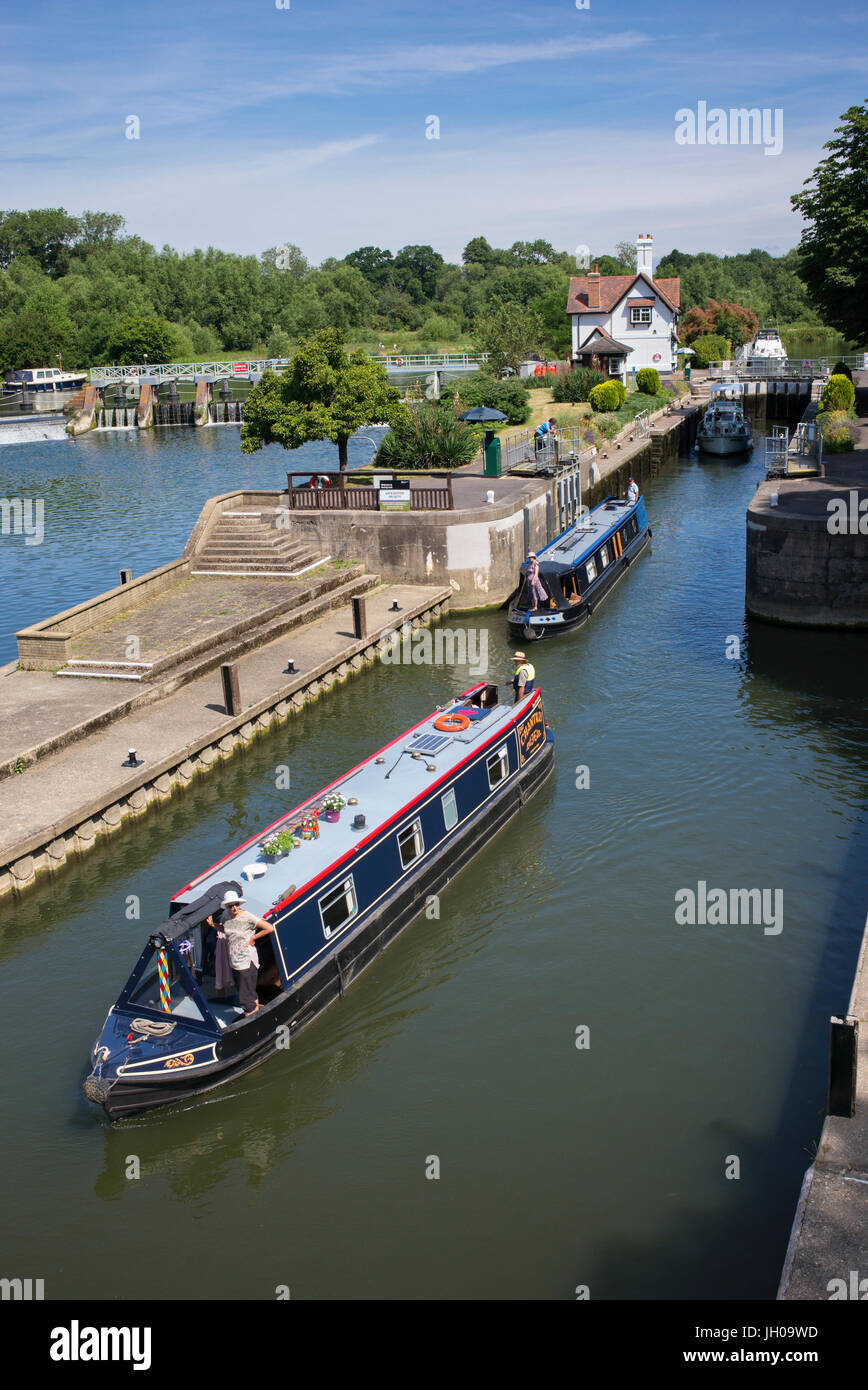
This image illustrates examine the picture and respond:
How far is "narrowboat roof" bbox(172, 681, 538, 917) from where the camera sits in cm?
1420

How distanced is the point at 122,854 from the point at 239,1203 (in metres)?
8.17

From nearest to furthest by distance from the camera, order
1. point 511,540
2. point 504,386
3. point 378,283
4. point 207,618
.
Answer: point 207,618 < point 511,540 < point 504,386 < point 378,283

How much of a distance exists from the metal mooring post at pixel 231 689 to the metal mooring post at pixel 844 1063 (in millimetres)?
14658

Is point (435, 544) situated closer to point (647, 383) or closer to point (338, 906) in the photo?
point (338, 906)

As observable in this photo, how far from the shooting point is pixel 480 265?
19125cm

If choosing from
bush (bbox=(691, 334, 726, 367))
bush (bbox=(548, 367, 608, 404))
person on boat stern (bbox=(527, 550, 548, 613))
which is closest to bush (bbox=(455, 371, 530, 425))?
bush (bbox=(548, 367, 608, 404))

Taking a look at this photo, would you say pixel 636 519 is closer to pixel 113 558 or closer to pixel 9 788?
pixel 113 558

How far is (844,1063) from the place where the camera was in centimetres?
1040

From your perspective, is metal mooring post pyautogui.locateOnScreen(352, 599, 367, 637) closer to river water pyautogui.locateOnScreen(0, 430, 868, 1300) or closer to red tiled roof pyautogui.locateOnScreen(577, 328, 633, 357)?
river water pyautogui.locateOnScreen(0, 430, 868, 1300)

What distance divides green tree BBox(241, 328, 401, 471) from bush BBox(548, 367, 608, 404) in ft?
82.2

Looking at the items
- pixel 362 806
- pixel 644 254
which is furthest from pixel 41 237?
pixel 362 806

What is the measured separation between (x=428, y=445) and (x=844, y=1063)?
3336cm

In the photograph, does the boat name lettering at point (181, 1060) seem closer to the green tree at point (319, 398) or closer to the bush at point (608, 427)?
the green tree at point (319, 398)

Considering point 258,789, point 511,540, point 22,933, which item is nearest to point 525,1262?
point 22,933
